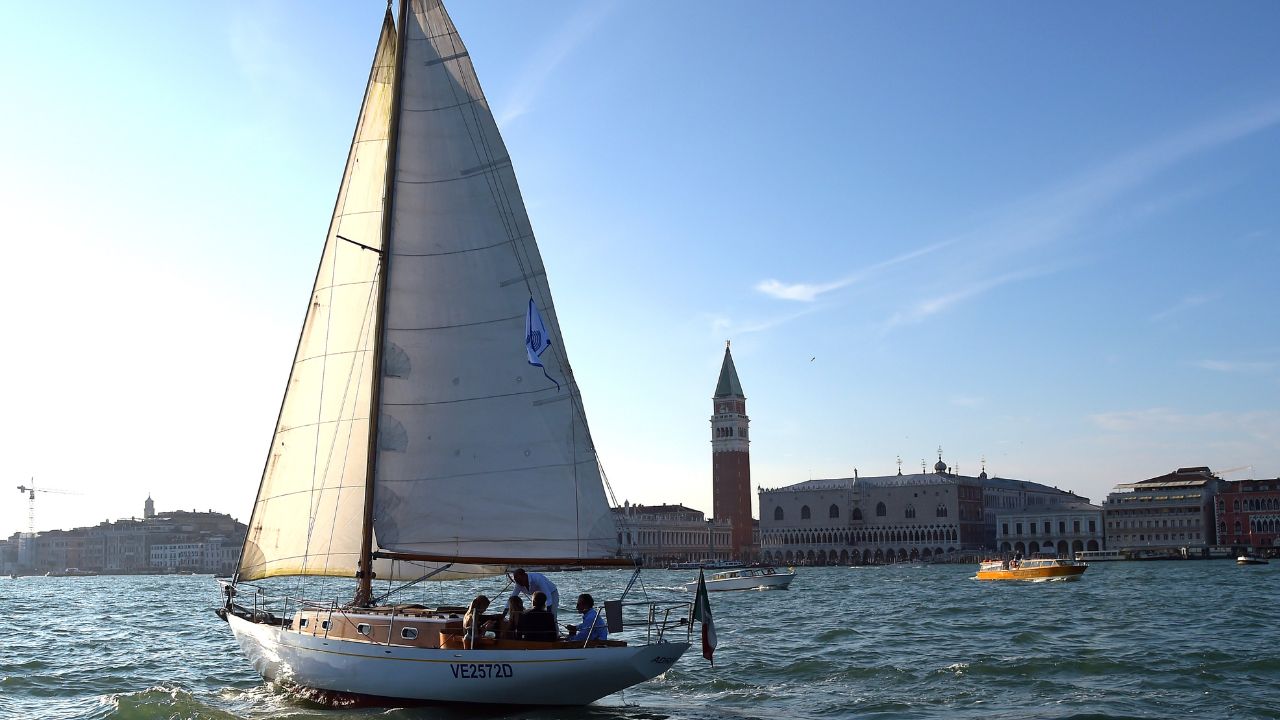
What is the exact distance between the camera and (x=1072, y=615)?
31062 mm

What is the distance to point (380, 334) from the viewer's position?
49.6 feet

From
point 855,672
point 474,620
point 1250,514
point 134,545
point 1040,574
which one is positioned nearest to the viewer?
point 474,620

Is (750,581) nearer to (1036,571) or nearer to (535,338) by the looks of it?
(1036,571)

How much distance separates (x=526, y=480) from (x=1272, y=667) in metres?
12.1

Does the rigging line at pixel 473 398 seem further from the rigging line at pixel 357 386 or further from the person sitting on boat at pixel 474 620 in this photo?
the person sitting on boat at pixel 474 620

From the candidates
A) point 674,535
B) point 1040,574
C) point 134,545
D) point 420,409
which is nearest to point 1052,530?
point 674,535

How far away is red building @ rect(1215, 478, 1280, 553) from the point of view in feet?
366

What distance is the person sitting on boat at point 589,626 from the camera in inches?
543

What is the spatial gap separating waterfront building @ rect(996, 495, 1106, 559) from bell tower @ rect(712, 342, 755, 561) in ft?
93.9

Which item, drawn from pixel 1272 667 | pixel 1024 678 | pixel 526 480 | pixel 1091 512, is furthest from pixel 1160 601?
pixel 1091 512

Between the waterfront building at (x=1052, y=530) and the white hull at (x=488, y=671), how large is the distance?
119m

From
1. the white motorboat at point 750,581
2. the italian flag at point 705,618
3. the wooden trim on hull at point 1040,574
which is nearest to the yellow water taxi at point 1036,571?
the wooden trim on hull at point 1040,574

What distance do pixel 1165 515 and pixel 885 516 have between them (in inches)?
1175

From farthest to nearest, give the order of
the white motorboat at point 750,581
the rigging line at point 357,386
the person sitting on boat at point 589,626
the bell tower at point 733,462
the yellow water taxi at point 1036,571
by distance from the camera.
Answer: the bell tower at point 733,462, the yellow water taxi at point 1036,571, the white motorboat at point 750,581, the rigging line at point 357,386, the person sitting on boat at point 589,626
